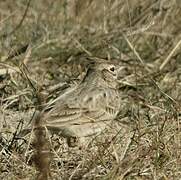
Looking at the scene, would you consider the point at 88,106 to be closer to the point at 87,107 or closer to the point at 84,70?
the point at 87,107

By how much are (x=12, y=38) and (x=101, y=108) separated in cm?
260

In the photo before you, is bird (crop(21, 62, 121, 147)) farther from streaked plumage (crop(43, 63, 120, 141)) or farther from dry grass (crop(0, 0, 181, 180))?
dry grass (crop(0, 0, 181, 180))

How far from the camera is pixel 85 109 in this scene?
5.71m

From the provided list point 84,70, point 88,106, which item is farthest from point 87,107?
point 84,70

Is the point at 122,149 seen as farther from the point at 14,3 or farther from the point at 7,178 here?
the point at 14,3

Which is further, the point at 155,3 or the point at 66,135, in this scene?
the point at 155,3

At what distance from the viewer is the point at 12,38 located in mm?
8133

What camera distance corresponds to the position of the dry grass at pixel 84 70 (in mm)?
4867

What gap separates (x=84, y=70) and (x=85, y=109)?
1868 mm

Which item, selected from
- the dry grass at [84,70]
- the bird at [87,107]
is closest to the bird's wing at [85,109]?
the bird at [87,107]

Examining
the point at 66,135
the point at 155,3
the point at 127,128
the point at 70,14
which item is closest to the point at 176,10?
the point at 155,3

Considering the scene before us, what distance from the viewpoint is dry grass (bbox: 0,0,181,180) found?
4867mm

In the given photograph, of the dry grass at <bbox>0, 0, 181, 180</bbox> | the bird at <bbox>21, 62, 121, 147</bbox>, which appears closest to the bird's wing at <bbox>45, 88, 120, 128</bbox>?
the bird at <bbox>21, 62, 121, 147</bbox>

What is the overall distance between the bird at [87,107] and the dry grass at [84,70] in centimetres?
12
